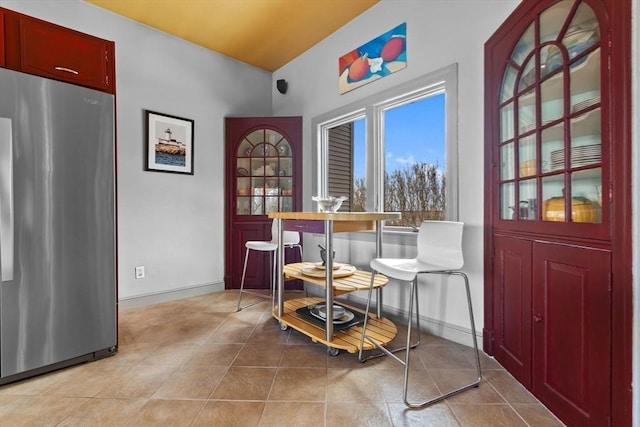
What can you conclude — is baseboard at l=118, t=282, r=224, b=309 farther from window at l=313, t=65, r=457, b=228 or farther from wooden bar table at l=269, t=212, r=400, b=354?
window at l=313, t=65, r=457, b=228

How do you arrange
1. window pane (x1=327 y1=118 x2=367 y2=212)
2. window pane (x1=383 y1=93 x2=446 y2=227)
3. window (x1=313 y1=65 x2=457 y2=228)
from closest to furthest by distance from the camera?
window (x1=313 y1=65 x2=457 y2=228)
window pane (x1=383 y1=93 x2=446 y2=227)
window pane (x1=327 y1=118 x2=367 y2=212)

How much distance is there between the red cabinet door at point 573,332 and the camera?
3.92ft

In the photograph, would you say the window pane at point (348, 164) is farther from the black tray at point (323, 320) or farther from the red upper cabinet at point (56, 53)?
the red upper cabinet at point (56, 53)

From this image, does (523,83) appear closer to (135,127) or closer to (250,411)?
(250,411)

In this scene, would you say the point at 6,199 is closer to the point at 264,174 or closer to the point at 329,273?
the point at 329,273

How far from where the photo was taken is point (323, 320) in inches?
90.5

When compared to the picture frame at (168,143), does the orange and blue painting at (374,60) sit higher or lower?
higher

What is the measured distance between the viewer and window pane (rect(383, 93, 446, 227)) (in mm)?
2523

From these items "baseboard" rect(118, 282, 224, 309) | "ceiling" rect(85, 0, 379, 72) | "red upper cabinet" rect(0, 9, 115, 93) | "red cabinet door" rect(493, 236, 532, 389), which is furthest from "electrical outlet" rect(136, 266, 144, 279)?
"red cabinet door" rect(493, 236, 532, 389)

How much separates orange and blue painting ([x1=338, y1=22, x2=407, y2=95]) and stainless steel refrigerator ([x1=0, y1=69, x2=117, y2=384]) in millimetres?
2091

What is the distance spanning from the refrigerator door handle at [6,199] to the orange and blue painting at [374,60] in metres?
2.58

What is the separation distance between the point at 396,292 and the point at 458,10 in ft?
7.30

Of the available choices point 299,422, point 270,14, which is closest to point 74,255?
point 299,422

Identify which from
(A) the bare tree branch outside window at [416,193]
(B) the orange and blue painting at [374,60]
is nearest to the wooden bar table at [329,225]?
(A) the bare tree branch outside window at [416,193]
